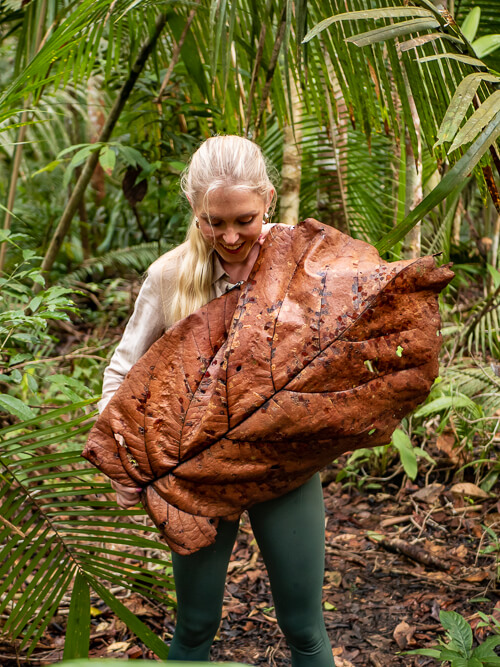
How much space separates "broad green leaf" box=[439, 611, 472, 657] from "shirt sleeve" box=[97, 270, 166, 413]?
1119mm

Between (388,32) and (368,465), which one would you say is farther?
(368,465)

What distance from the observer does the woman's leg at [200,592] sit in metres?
1.53

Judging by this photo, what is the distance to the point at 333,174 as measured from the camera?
3.46m

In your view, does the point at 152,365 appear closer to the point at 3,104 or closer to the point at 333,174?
the point at 3,104

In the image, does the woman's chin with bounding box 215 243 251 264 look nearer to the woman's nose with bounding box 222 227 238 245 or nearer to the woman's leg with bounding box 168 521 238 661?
the woman's nose with bounding box 222 227 238 245

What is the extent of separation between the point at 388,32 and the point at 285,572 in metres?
1.21

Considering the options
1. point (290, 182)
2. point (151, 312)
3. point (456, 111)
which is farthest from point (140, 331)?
point (290, 182)

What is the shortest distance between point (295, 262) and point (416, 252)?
Result: 6.56ft

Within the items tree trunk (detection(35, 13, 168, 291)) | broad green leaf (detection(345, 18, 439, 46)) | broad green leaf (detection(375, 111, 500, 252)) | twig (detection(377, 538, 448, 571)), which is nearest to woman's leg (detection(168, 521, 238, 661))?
broad green leaf (detection(375, 111, 500, 252))

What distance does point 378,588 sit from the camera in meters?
2.53

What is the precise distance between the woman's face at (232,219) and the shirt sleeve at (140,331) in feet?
0.72

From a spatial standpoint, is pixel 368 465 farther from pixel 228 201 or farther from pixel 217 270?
pixel 228 201

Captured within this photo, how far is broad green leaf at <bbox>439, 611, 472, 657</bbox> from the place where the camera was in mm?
1698

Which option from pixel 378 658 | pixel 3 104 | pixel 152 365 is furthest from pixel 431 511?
pixel 3 104
